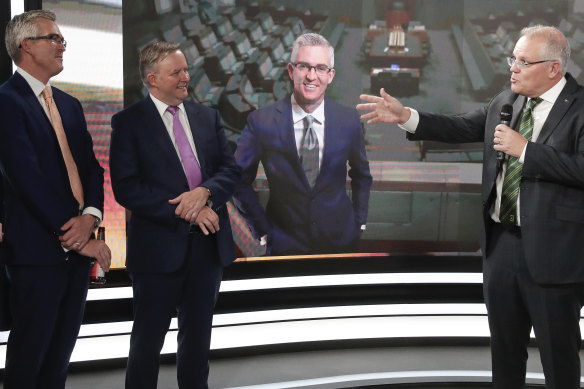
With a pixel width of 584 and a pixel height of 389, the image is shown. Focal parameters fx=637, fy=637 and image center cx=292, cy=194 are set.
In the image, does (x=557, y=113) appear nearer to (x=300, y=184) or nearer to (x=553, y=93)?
(x=553, y=93)

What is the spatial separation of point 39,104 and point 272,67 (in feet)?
5.97

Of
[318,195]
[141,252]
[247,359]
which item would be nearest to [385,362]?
[247,359]

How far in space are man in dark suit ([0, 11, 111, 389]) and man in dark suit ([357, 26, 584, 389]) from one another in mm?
1815

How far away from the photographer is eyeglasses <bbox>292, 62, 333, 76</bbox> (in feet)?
13.9

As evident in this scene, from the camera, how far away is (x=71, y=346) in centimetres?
289

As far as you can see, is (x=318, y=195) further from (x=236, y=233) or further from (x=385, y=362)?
(x=385, y=362)

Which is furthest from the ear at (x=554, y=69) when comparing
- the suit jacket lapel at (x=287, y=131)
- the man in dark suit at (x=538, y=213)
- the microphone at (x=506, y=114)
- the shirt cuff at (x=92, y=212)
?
the shirt cuff at (x=92, y=212)

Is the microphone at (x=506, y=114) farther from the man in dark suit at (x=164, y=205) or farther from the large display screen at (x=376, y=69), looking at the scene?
the large display screen at (x=376, y=69)

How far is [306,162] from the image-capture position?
170 inches

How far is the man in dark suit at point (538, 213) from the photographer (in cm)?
271

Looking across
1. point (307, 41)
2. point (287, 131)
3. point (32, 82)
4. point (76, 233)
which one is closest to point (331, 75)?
point (307, 41)

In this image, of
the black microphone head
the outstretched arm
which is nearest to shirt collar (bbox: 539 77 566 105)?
the black microphone head

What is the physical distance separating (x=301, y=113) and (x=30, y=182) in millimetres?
2062

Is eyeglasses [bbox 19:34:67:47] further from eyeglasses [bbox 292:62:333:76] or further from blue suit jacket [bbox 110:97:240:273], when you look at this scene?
eyeglasses [bbox 292:62:333:76]
